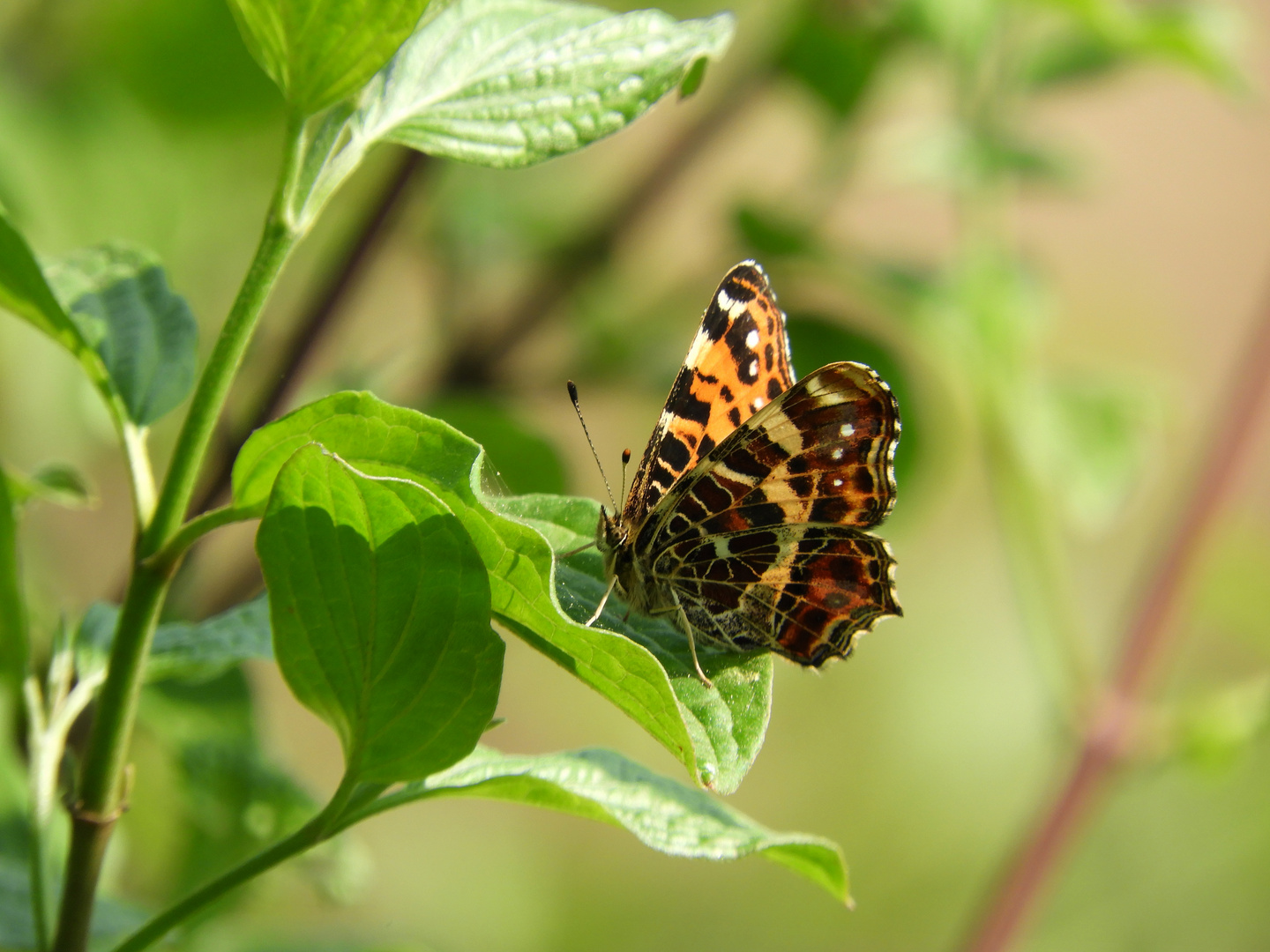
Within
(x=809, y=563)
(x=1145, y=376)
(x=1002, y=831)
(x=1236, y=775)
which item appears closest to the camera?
(x=809, y=563)

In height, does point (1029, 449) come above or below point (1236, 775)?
above

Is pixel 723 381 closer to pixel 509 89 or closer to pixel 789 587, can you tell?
pixel 789 587

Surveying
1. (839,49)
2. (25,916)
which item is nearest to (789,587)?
(25,916)

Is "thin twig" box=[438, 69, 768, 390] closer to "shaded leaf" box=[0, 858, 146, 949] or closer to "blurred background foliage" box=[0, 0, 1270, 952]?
"blurred background foliage" box=[0, 0, 1270, 952]

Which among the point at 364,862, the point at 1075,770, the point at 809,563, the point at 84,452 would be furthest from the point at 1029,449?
the point at 84,452

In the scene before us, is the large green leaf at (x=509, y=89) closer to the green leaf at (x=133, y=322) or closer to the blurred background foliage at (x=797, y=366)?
the green leaf at (x=133, y=322)

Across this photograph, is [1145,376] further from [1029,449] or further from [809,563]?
[809,563]

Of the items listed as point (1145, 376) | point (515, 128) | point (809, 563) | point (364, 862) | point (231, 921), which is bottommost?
point (231, 921)

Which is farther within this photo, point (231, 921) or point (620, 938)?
point (620, 938)

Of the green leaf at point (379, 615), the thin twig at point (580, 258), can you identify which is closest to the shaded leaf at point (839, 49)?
the thin twig at point (580, 258)
